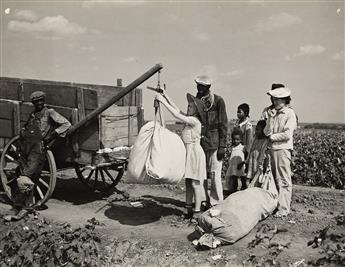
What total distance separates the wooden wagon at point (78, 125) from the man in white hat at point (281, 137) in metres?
1.85

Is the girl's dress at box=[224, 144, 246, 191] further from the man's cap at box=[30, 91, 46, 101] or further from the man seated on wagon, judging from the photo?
the man's cap at box=[30, 91, 46, 101]

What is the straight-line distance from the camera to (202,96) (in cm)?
579

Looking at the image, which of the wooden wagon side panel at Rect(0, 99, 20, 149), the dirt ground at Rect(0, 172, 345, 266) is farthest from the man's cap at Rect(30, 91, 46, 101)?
the dirt ground at Rect(0, 172, 345, 266)

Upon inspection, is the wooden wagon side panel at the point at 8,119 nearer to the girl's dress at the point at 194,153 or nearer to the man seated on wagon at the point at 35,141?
the man seated on wagon at the point at 35,141

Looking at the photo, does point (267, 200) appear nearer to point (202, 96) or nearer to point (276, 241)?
point (276, 241)

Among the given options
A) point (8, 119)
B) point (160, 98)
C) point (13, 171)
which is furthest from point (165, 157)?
point (8, 119)

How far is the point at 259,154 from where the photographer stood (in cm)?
605

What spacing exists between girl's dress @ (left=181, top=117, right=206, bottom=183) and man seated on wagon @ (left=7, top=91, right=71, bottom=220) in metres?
1.81

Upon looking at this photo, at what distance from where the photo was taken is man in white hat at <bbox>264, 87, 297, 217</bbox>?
5.66 meters

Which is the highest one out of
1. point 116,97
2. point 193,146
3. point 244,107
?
point 116,97

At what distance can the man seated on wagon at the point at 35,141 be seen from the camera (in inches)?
237

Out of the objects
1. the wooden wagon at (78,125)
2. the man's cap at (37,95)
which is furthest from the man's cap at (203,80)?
the man's cap at (37,95)

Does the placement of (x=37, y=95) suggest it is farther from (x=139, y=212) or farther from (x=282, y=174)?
(x=282, y=174)

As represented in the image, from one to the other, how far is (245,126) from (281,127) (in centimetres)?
130
